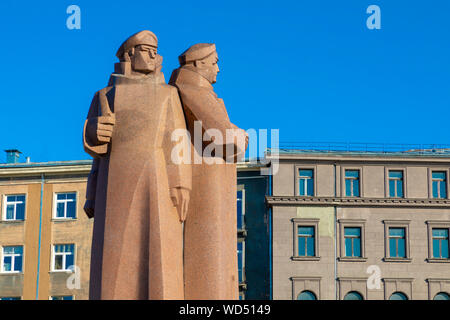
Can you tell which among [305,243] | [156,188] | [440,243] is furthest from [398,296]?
[156,188]

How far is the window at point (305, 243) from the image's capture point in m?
55.4

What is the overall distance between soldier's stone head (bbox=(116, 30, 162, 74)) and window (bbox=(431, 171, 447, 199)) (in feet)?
152

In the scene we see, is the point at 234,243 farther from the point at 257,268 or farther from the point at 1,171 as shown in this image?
the point at 1,171

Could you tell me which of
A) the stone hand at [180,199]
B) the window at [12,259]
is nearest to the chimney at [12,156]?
the window at [12,259]

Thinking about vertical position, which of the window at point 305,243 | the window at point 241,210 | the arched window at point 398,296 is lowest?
the arched window at point 398,296

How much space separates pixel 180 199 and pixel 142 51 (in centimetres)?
200

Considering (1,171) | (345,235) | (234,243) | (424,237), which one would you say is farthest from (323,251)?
(234,243)

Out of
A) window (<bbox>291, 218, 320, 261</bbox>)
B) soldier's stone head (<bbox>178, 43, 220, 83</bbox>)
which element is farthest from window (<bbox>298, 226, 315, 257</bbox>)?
soldier's stone head (<bbox>178, 43, 220, 83</bbox>)

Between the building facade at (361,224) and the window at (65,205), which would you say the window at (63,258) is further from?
the building facade at (361,224)

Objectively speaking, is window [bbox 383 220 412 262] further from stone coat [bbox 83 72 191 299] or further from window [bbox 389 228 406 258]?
stone coat [bbox 83 72 191 299]

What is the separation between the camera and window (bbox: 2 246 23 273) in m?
56.1

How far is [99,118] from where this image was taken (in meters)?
12.0

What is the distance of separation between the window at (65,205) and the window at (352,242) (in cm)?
1579

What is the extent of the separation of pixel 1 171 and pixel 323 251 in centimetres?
1954
